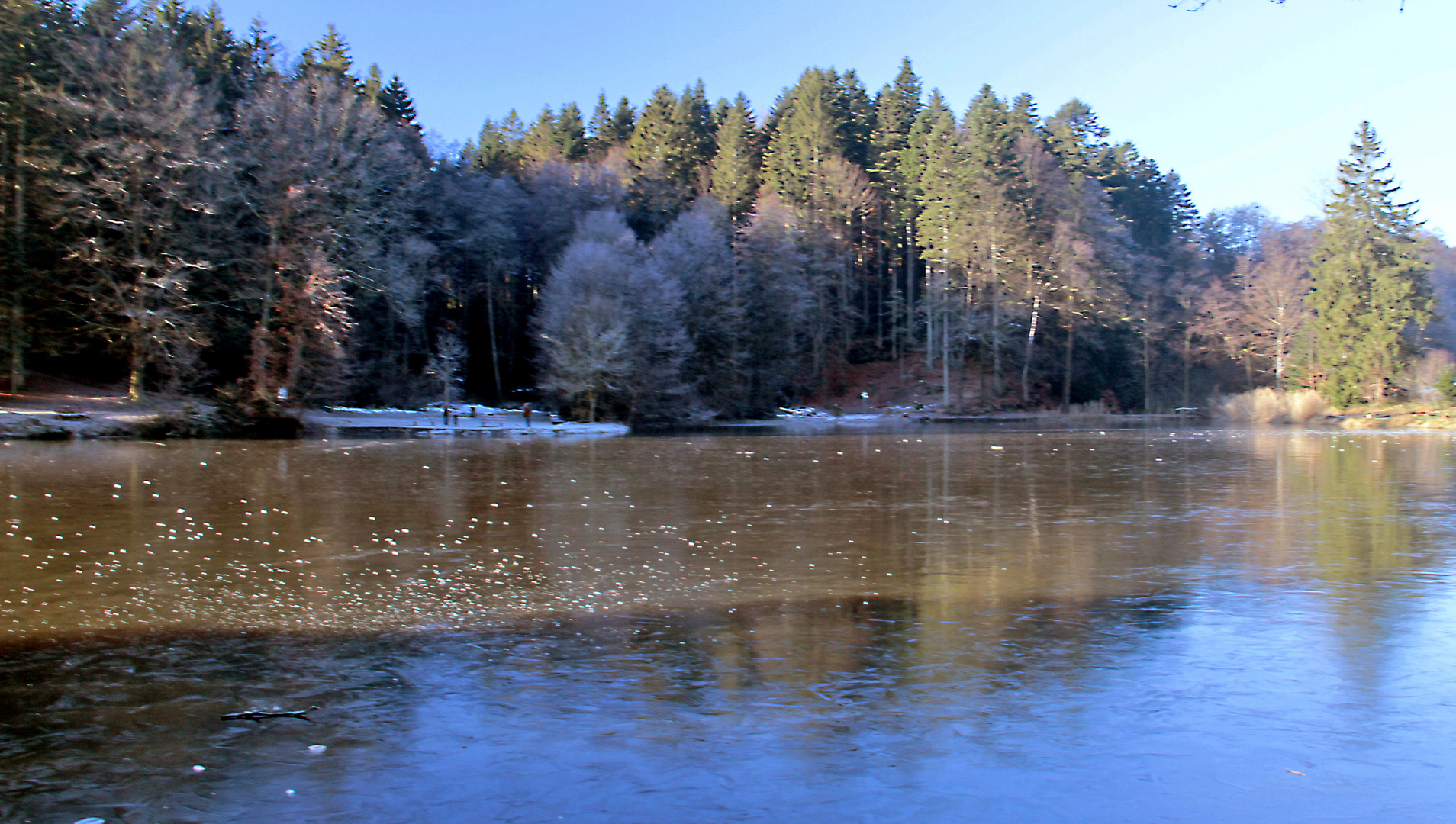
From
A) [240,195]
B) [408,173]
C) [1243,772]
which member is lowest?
[1243,772]

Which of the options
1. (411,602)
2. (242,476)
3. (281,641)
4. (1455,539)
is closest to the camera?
(281,641)

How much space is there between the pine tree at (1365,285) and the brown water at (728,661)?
40037 millimetres

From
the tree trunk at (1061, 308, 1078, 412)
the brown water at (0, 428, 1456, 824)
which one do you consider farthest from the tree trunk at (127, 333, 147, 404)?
the tree trunk at (1061, 308, 1078, 412)

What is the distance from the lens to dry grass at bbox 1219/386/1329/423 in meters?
47.5

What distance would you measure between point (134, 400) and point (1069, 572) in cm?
3638

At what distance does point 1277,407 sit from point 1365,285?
952 centimetres

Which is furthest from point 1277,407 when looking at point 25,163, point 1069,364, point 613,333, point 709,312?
point 25,163

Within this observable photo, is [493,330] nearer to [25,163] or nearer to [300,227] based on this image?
[300,227]

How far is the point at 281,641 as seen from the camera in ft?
24.9

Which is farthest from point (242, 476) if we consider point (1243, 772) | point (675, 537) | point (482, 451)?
point (1243, 772)

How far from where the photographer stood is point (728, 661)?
278 inches

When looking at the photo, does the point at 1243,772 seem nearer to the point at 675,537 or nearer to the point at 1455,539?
the point at 675,537

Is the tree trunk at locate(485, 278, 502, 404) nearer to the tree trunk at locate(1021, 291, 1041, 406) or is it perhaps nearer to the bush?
the tree trunk at locate(1021, 291, 1041, 406)

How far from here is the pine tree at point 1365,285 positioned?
49.2 m
